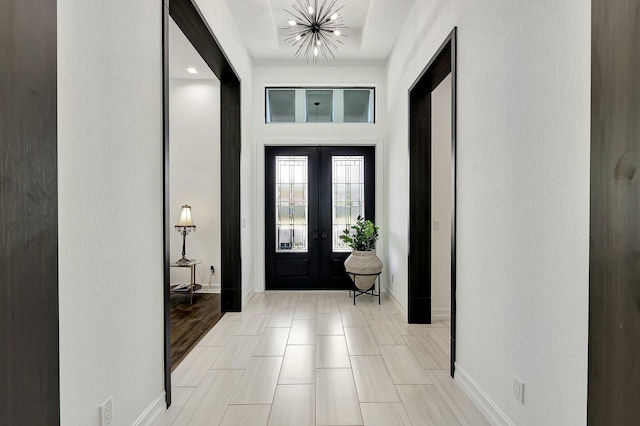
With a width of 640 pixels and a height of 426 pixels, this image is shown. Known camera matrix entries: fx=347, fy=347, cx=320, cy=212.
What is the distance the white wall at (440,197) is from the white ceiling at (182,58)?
2922 mm

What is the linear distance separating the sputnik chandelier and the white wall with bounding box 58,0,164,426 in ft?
7.18

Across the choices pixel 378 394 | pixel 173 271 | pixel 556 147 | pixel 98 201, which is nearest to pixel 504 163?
pixel 556 147

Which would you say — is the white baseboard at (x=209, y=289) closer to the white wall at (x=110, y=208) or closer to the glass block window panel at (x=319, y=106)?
the glass block window panel at (x=319, y=106)

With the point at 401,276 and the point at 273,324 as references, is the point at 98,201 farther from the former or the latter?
the point at 401,276

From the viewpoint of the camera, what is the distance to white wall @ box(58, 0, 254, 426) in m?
1.29

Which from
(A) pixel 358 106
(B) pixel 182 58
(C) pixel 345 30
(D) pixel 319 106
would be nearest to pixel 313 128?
(D) pixel 319 106

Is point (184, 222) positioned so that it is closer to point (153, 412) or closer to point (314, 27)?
point (314, 27)

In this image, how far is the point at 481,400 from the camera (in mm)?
2062

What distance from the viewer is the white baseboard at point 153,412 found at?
5.89 feet

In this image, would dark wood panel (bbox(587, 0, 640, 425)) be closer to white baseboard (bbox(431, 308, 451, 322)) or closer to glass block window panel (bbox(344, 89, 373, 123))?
white baseboard (bbox(431, 308, 451, 322))

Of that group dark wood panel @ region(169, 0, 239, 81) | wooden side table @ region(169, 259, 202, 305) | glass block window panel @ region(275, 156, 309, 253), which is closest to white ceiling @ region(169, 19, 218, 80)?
dark wood panel @ region(169, 0, 239, 81)

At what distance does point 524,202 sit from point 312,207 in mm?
3720

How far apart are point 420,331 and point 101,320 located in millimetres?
2899

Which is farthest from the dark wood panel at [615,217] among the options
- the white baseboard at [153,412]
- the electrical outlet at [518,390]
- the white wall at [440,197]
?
the white wall at [440,197]
